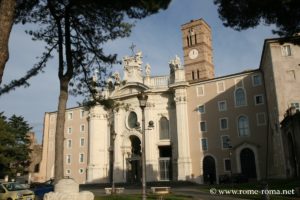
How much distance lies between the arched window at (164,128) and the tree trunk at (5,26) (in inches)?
1386

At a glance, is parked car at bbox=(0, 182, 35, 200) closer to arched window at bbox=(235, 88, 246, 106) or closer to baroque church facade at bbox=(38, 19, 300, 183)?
baroque church facade at bbox=(38, 19, 300, 183)

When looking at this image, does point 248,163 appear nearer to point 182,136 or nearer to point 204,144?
point 204,144

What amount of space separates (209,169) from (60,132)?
27611mm

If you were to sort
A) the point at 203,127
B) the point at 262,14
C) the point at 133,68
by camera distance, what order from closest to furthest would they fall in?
the point at 262,14, the point at 203,127, the point at 133,68

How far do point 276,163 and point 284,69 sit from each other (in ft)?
29.3

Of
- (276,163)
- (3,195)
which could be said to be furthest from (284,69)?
(3,195)

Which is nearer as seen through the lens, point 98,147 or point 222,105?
point 222,105

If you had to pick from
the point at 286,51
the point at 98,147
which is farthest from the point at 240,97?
the point at 98,147

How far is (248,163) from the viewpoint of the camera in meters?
38.5

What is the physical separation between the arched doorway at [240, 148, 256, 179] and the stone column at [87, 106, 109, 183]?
62.3ft

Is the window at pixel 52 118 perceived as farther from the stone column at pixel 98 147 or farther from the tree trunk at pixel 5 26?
the tree trunk at pixel 5 26

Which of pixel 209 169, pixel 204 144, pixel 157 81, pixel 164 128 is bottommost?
pixel 209 169

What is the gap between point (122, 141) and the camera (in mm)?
48000

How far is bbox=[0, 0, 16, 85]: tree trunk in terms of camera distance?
10805 mm
